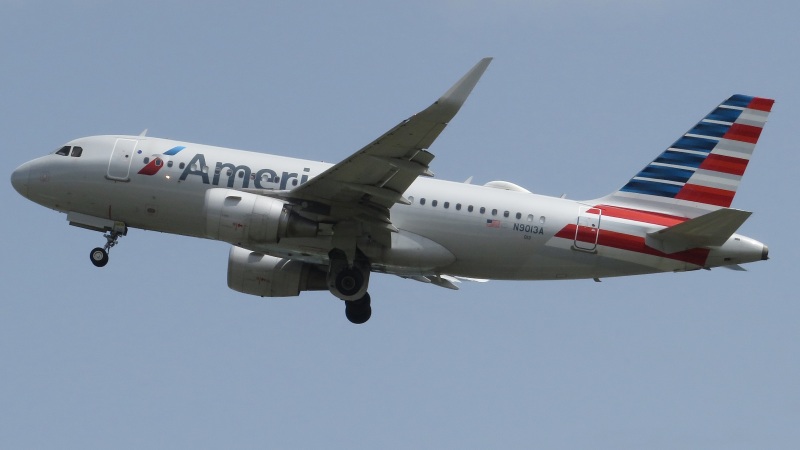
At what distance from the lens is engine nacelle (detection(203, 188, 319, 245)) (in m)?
42.1

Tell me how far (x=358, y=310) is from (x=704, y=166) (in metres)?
12.1

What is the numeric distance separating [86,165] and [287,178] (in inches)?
264

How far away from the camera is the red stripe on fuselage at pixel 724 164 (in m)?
45.6

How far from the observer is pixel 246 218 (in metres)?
42.1

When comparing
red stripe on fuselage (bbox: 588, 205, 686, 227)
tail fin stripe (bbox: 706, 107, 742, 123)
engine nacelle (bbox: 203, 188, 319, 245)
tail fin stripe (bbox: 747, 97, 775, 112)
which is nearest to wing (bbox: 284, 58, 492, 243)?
engine nacelle (bbox: 203, 188, 319, 245)

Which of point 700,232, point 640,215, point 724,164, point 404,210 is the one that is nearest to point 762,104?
point 724,164

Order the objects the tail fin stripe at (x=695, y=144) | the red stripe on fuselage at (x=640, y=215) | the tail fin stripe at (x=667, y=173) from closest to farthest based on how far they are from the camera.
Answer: the red stripe on fuselage at (x=640, y=215), the tail fin stripe at (x=667, y=173), the tail fin stripe at (x=695, y=144)

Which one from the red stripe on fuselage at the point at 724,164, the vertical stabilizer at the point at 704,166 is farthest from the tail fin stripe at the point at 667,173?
the red stripe on fuselage at the point at 724,164

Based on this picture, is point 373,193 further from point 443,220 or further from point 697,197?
point 697,197

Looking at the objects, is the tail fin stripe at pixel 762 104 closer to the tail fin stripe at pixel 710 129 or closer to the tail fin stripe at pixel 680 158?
the tail fin stripe at pixel 710 129

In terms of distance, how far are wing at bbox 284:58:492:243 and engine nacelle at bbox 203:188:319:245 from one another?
88cm

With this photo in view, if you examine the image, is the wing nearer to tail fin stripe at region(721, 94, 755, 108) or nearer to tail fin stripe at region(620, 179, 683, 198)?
tail fin stripe at region(620, 179, 683, 198)

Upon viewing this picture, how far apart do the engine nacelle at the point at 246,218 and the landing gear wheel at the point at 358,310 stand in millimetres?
5407

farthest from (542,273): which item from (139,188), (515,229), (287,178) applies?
(139,188)
